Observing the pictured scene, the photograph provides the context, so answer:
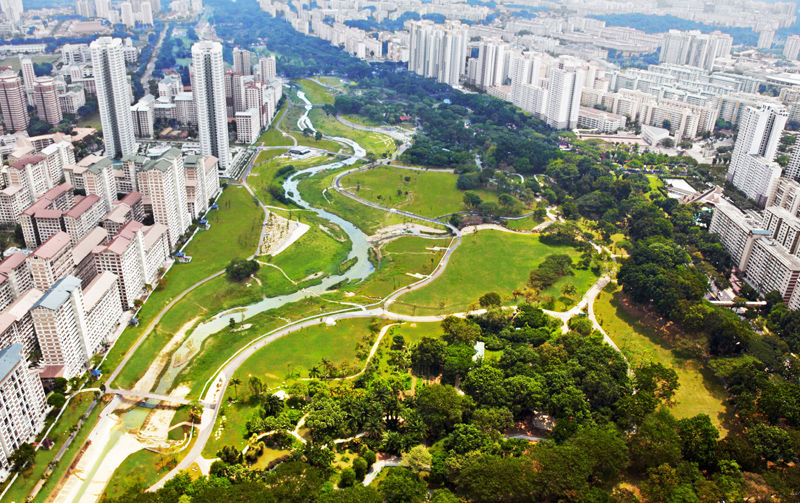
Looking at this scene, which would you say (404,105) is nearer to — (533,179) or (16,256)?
(533,179)

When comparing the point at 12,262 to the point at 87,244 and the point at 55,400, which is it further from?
the point at 55,400

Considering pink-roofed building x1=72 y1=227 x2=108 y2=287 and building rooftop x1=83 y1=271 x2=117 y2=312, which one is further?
pink-roofed building x1=72 y1=227 x2=108 y2=287

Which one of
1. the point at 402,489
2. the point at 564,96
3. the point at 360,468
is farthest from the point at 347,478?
the point at 564,96

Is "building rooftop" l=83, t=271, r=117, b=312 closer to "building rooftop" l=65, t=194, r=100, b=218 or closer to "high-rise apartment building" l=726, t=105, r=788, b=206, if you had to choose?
"building rooftop" l=65, t=194, r=100, b=218

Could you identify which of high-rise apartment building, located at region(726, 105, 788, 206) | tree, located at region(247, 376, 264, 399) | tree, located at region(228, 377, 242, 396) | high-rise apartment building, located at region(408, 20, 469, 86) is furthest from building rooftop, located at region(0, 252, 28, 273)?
high-rise apartment building, located at region(408, 20, 469, 86)

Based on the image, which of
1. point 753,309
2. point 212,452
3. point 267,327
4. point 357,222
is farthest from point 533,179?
point 212,452

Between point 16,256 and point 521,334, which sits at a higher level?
point 16,256

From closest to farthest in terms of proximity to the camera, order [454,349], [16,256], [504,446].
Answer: [504,446] → [454,349] → [16,256]
